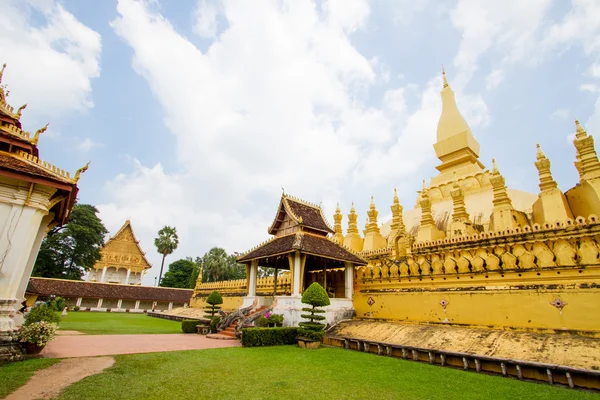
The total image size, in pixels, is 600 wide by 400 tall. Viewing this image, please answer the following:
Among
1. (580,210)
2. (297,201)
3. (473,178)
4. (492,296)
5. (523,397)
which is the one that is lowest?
(523,397)

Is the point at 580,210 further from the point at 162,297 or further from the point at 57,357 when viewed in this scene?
the point at 162,297

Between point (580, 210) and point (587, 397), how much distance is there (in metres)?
11.0

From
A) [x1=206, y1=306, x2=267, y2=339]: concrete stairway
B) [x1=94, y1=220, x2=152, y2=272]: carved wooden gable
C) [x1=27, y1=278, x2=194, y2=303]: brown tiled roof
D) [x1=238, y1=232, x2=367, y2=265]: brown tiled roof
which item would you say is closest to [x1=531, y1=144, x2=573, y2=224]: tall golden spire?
[x1=238, y1=232, x2=367, y2=265]: brown tiled roof

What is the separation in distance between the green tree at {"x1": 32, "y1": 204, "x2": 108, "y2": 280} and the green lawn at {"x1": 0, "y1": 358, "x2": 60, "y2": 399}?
31813 mm

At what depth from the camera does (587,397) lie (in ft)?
18.8

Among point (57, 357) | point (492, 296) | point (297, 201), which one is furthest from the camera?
point (297, 201)

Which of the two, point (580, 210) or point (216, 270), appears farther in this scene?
point (216, 270)

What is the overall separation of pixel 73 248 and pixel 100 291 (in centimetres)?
643

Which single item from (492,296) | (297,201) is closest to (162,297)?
(297,201)

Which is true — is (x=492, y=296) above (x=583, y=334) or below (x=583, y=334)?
above

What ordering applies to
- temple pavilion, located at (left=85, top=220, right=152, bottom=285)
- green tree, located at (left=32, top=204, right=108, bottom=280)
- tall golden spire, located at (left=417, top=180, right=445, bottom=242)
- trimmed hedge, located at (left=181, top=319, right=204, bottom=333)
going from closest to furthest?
trimmed hedge, located at (left=181, top=319, right=204, bottom=333)
tall golden spire, located at (left=417, top=180, right=445, bottom=242)
green tree, located at (left=32, top=204, right=108, bottom=280)
temple pavilion, located at (left=85, top=220, right=152, bottom=285)

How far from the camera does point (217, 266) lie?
46.8 m

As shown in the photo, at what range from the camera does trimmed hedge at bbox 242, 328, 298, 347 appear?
1096cm

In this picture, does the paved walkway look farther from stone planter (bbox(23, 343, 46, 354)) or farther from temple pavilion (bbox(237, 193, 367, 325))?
temple pavilion (bbox(237, 193, 367, 325))
